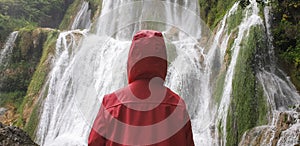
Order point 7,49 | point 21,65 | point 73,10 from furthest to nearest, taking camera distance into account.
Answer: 1. point 73,10
2. point 7,49
3. point 21,65

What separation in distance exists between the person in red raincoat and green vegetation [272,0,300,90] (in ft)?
24.6

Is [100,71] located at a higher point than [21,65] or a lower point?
lower

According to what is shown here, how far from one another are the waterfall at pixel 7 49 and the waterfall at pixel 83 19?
14.5 feet

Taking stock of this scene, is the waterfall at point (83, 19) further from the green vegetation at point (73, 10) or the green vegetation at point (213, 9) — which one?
the green vegetation at point (213, 9)

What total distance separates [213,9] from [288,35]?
179 inches

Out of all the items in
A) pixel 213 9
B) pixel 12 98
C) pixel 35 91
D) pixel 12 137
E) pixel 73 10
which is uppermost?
pixel 73 10

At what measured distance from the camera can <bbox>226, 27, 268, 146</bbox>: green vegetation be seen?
27.1 feet

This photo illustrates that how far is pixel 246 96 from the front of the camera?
28.4 ft

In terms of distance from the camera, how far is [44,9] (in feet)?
73.5

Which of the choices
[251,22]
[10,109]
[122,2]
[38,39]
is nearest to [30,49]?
[38,39]

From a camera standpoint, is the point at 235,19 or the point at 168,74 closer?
the point at 168,74

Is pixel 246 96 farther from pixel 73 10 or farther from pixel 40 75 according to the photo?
pixel 73 10

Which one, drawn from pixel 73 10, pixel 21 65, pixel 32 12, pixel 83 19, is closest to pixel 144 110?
pixel 21 65

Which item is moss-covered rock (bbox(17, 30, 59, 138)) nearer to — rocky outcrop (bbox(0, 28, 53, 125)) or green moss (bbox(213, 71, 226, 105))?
rocky outcrop (bbox(0, 28, 53, 125))
